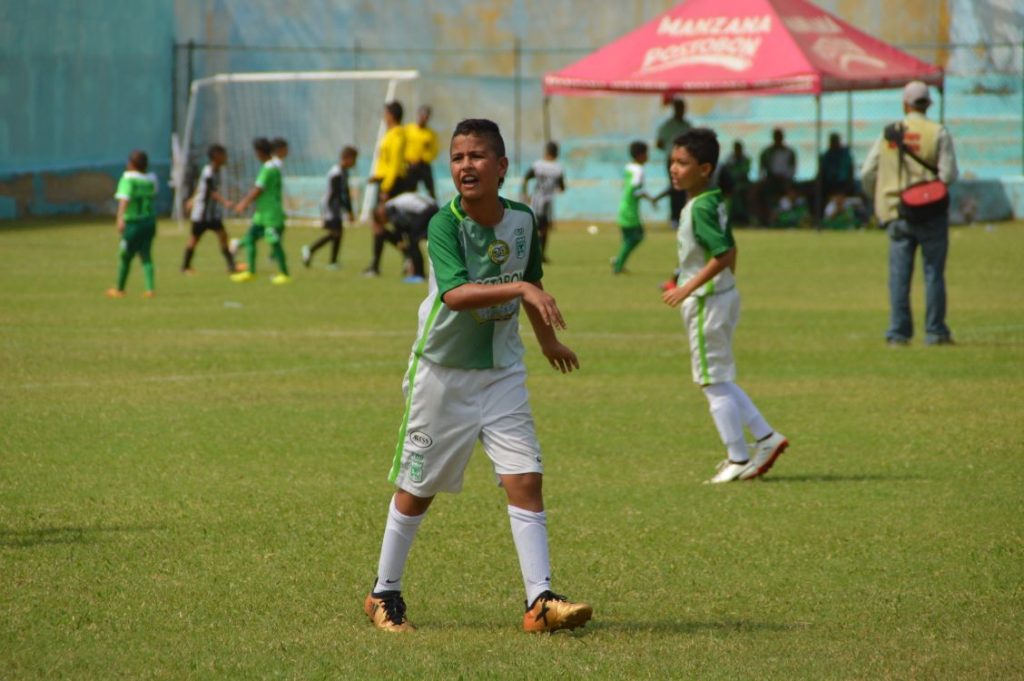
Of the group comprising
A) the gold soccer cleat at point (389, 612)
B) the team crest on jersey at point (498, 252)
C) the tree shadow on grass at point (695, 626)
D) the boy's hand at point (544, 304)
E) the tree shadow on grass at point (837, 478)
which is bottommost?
the tree shadow on grass at point (695, 626)

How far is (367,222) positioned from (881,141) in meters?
21.0

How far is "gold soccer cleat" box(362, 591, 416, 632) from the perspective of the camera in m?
5.74

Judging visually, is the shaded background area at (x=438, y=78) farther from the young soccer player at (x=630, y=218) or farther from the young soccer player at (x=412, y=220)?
the young soccer player at (x=412, y=220)

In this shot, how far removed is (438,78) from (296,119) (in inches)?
137

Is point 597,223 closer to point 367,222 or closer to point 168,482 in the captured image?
point 367,222

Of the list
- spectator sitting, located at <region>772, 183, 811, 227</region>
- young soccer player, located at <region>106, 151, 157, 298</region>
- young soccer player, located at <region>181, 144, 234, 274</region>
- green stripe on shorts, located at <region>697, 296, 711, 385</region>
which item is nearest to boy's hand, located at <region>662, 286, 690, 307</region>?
green stripe on shorts, located at <region>697, 296, 711, 385</region>

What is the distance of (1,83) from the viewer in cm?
3391

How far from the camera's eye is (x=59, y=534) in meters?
7.22

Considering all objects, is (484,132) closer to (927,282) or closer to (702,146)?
(702,146)

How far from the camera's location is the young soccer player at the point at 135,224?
1916 cm

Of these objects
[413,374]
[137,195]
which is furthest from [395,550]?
[137,195]

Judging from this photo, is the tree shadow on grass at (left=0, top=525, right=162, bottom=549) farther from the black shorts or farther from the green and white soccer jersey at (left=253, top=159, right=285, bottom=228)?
the black shorts

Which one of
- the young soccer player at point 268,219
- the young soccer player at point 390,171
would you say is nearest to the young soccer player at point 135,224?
the young soccer player at point 268,219

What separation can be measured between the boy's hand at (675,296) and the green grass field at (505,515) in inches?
36.8
